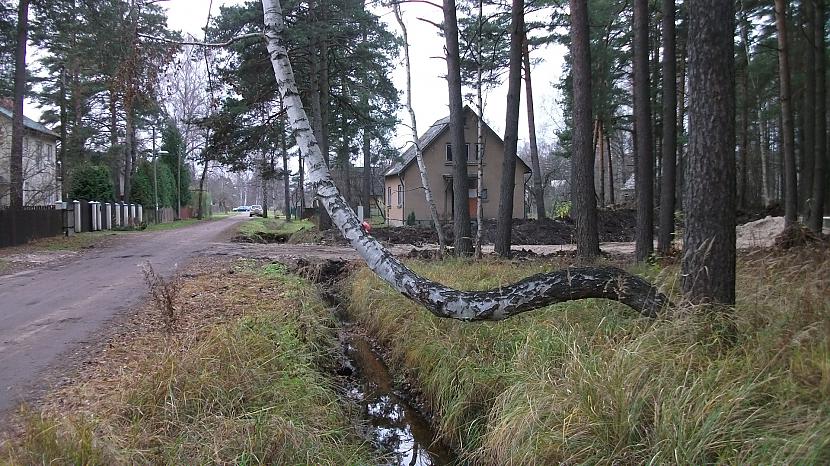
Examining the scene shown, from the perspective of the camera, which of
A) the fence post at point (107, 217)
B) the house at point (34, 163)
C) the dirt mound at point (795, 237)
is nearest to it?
the dirt mound at point (795, 237)

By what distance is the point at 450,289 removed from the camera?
5254mm

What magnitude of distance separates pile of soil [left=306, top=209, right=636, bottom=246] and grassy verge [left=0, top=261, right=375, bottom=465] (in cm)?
1498

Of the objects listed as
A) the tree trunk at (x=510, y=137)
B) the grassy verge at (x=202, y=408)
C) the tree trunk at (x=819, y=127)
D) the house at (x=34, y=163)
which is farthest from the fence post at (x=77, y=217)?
the tree trunk at (x=819, y=127)

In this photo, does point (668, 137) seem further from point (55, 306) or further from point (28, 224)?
point (28, 224)

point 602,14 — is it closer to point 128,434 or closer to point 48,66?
point 128,434

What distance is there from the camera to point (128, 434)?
11.4ft

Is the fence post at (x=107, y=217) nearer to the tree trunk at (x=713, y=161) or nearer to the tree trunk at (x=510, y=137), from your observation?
the tree trunk at (x=510, y=137)

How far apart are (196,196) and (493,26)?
43377 mm

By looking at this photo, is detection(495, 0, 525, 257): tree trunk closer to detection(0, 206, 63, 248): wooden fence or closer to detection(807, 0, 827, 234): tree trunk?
detection(807, 0, 827, 234): tree trunk

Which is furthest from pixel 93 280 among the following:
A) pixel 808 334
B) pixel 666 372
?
pixel 808 334

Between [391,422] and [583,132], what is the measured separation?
702 centimetres

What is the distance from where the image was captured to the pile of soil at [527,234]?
22000mm

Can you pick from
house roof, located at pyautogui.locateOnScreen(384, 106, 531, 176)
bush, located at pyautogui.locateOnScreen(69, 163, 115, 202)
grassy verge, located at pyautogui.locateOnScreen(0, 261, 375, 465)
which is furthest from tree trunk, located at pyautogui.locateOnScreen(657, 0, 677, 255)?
bush, located at pyautogui.locateOnScreen(69, 163, 115, 202)

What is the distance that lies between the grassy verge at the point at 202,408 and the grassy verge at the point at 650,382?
1.26m
